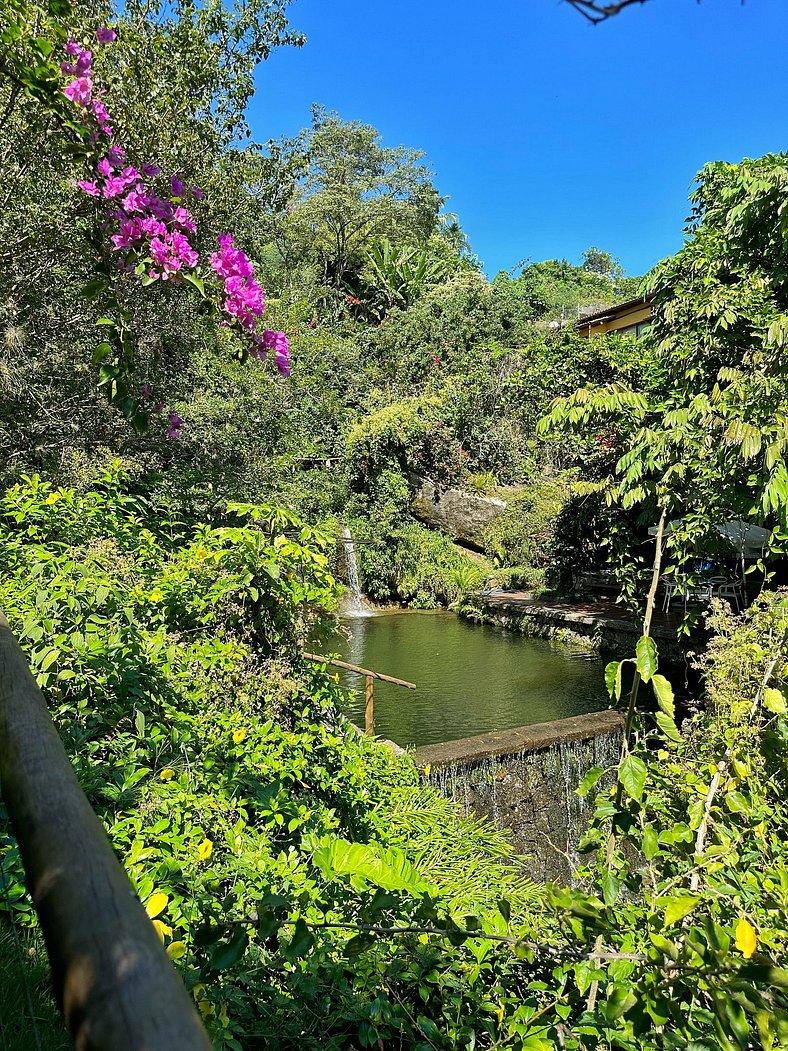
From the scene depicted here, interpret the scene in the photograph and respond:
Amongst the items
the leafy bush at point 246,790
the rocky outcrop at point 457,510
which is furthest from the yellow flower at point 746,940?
the rocky outcrop at point 457,510

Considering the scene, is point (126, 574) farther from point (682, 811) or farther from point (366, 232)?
point (366, 232)

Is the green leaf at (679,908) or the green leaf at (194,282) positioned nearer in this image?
the green leaf at (679,908)

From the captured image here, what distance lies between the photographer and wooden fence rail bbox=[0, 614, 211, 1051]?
1.03ft

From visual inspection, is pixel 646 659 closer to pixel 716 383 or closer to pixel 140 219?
pixel 140 219

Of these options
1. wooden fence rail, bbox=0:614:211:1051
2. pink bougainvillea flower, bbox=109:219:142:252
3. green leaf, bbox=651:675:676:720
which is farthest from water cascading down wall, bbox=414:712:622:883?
wooden fence rail, bbox=0:614:211:1051

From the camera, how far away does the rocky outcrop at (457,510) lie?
16125mm

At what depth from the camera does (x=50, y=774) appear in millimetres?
496

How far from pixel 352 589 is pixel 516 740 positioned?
31.8 ft

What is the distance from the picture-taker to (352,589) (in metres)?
15.1

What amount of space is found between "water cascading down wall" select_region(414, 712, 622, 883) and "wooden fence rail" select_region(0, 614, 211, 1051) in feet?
16.0

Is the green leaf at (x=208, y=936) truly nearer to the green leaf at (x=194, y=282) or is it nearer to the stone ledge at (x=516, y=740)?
the green leaf at (x=194, y=282)

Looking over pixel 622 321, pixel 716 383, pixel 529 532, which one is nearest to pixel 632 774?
pixel 716 383

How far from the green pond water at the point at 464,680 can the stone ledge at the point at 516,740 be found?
28.4 inches

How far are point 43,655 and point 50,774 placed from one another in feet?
6.29
